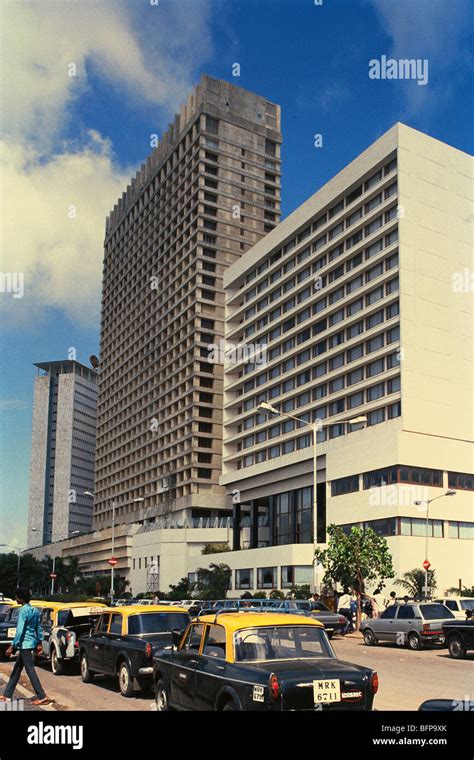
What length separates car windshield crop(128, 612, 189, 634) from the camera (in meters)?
15.2

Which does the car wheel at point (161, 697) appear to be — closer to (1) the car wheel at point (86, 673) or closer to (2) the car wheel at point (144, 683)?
(2) the car wheel at point (144, 683)

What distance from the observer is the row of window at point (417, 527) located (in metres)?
53.8

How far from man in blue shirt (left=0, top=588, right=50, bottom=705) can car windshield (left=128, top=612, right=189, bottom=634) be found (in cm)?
263

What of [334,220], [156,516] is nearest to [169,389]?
[156,516]

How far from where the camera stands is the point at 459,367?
199 ft

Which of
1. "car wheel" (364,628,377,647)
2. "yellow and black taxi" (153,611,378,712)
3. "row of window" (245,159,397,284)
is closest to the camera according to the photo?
"yellow and black taxi" (153,611,378,712)

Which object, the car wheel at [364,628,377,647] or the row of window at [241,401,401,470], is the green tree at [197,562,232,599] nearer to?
the row of window at [241,401,401,470]

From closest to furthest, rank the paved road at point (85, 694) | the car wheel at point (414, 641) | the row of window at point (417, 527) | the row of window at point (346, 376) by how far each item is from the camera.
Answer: the paved road at point (85, 694) → the car wheel at point (414, 641) → the row of window at point (417, 527) → the row of window at point (346, 376)

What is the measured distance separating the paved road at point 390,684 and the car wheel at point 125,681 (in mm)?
151

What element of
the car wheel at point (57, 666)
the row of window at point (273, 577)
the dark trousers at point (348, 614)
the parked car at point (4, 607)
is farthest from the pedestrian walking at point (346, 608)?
the row of window at point (273, 577)

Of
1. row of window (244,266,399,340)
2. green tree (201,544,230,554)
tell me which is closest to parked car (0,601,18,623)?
row of window (244,266,399,340)

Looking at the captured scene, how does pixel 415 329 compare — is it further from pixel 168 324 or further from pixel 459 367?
pixel 168 324

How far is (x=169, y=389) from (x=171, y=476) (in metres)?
11.9

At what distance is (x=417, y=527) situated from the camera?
54.3 metres
